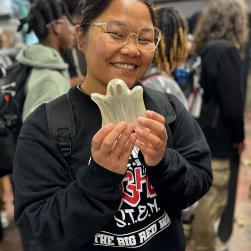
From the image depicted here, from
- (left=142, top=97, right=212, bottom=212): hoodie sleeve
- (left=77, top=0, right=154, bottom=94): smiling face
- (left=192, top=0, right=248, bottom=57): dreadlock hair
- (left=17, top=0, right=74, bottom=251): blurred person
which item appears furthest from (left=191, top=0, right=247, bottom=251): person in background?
(left=77, top=0, right=154, bottom=94): smiling face

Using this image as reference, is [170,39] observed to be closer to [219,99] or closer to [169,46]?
[169,46]

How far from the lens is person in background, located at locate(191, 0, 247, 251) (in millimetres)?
2033

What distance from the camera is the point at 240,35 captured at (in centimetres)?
223

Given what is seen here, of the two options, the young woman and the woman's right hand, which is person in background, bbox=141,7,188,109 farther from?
the woman's right hand

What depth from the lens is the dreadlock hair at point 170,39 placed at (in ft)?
5.91

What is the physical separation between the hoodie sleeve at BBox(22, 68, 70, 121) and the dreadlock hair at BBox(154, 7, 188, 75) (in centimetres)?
51

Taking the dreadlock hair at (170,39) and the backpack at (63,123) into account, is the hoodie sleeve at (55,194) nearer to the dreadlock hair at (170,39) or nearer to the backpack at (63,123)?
the backpack at (63,123)

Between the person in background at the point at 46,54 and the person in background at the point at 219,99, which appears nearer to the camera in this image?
the person in background at the point at 46,54

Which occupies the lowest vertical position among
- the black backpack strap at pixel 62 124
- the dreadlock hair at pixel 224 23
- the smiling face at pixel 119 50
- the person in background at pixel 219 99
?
the person in background at pixel 219 99

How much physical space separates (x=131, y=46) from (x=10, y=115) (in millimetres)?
1136

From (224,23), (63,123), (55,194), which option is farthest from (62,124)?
(224,23)

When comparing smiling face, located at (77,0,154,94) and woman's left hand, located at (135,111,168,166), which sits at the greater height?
smiling face, located at (77,0,154,94)

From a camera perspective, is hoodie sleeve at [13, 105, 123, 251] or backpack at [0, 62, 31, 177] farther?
backpack at [0, 62, 31, 177]

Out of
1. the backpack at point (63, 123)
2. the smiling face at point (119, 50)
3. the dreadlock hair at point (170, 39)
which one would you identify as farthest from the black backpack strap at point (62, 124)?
the dreadlock hair at point (170, 39)
